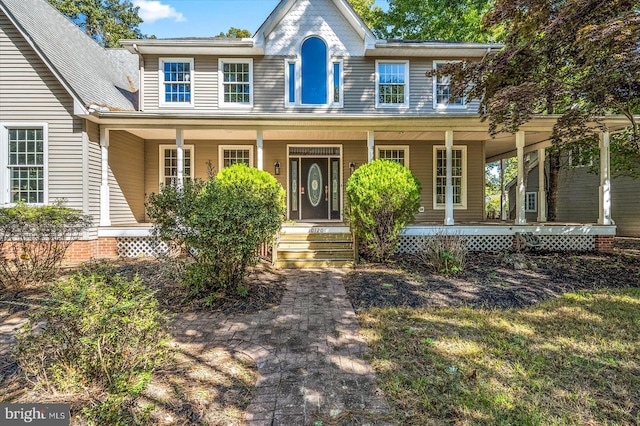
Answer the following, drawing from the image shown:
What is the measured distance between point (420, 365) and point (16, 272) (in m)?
6.89

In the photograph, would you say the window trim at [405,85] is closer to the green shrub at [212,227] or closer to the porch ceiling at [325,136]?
the porch ceiling at [325,136]

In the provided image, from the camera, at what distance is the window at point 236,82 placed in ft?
34.0

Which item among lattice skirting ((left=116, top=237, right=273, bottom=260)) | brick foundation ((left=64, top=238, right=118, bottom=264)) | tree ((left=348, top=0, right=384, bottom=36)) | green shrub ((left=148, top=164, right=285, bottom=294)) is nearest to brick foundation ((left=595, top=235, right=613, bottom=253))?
green shrub ((left=148, top=164, right=285, bottom=294))

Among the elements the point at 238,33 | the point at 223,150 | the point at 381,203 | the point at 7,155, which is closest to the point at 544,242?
the point at 381,203

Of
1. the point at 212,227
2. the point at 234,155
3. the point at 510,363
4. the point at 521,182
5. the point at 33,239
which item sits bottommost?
the point at 510,363

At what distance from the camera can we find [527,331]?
3756mm

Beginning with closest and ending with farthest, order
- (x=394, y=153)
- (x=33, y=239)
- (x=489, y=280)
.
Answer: (x=33, y=239) < (x=489, y=280) < (x=394, y=153)

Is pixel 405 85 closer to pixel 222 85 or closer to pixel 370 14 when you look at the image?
pixel 222 85

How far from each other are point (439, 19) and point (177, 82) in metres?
13.1

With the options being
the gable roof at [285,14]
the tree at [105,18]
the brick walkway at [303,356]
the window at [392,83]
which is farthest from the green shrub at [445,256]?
the tree at [105,18]

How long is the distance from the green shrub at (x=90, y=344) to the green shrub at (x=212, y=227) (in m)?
1.89

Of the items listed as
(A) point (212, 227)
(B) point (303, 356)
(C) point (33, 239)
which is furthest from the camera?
(C) point (33, 239)

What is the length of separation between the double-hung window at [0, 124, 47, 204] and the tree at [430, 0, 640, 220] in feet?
34.1

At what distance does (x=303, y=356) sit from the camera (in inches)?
124
